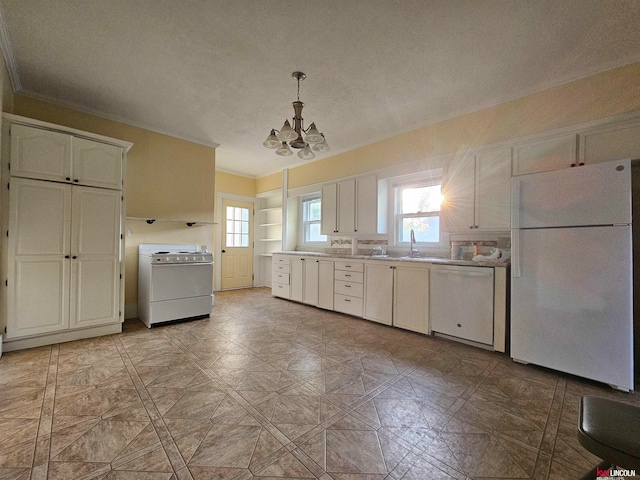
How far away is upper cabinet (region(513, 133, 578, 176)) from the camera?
2699 mm

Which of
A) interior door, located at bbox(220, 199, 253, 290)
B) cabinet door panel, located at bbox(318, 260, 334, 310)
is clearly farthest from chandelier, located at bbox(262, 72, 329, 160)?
interior door, located at bbox(220, 199, 253, 290)

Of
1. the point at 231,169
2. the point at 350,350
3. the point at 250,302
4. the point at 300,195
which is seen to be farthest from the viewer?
the point at 231,169

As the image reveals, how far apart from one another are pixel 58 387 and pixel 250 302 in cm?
300

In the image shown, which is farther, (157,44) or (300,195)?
(300,195)

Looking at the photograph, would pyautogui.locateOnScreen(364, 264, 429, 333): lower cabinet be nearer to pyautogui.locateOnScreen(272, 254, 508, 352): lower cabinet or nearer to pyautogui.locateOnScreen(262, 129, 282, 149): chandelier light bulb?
pyautogui.locateOnScreen(272, 254, 508, 352): lower cabinet

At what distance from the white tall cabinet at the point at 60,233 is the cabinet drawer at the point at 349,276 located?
9.15 ft

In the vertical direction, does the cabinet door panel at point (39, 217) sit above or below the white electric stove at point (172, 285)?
above

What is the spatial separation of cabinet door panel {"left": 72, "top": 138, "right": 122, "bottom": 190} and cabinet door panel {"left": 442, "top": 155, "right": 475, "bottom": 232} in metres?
3.89

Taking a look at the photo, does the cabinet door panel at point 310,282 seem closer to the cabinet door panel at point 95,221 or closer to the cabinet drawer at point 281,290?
the cabinet drawer at point 281,290

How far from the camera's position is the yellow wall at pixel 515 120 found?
98.5 inches

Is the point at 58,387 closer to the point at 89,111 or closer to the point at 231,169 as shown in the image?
the point at 89,111

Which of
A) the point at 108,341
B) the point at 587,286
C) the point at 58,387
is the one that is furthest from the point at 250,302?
the point at 587,286

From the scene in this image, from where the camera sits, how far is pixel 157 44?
2.40m

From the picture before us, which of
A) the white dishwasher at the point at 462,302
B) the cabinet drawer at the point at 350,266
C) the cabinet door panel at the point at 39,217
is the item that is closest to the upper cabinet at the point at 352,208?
the cabinet drawer at the point at 350,266
